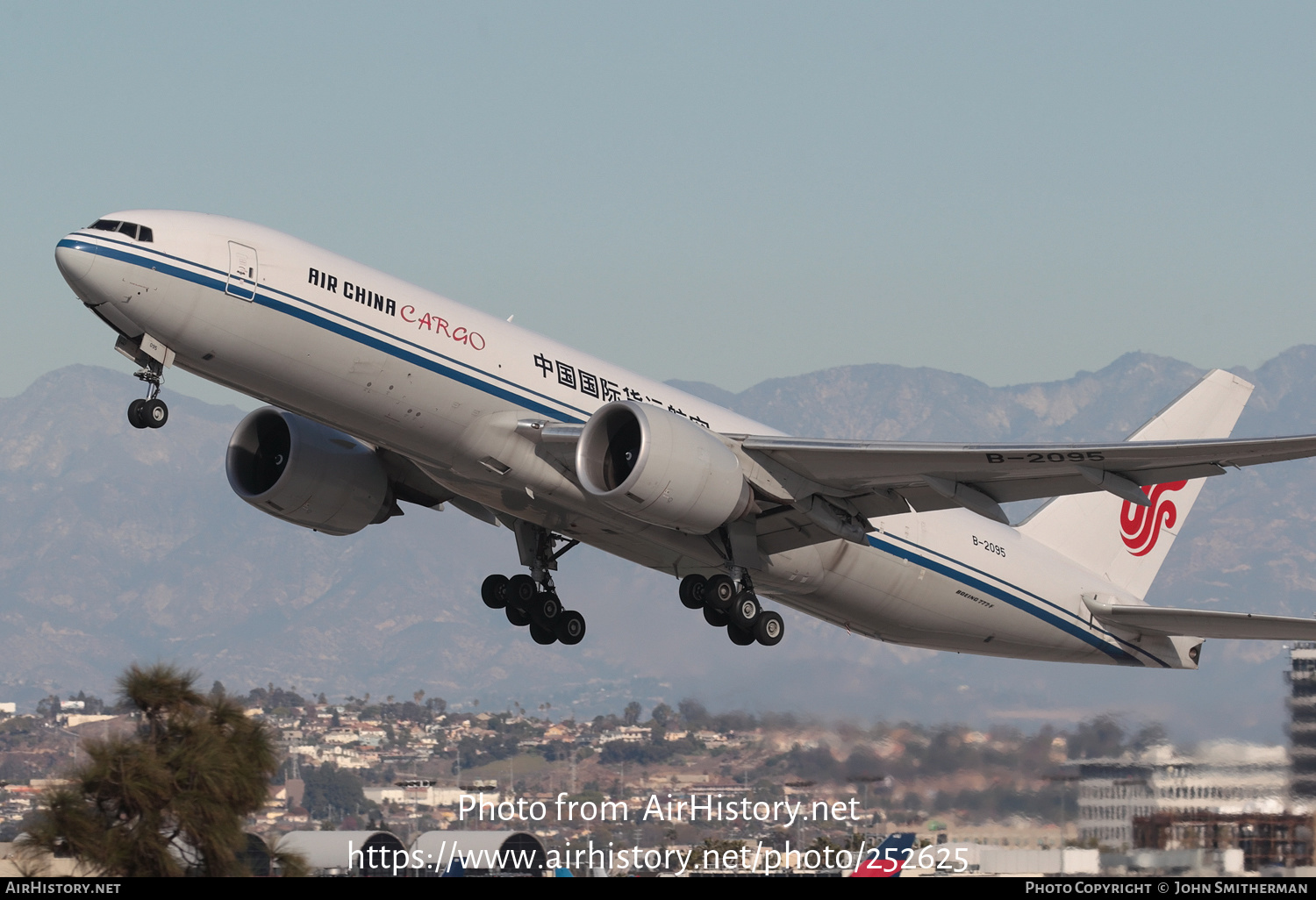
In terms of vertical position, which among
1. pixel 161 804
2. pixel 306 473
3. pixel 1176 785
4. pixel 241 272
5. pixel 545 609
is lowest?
pixel 161 804

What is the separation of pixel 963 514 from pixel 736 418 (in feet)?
15.4

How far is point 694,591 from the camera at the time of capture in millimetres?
27703

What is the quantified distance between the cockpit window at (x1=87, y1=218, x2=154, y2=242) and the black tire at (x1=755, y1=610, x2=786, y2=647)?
37.1 feet

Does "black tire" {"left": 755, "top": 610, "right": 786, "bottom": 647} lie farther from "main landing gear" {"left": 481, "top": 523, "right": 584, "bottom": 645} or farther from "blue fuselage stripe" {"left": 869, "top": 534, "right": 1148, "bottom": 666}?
"main landing gear" {"left": 481, "top": 523, "right": 584, "bottom": 645}

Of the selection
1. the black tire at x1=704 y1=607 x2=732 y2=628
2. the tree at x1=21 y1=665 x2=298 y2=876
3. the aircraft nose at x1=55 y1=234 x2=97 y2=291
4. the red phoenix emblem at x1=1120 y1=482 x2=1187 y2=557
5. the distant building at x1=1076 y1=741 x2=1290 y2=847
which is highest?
the red phoenix emblem at x1=1120 y1=482 x2=1187 y2=557

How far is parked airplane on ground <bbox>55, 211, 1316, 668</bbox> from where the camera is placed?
75.6ft

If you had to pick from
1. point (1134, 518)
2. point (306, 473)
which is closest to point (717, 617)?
point (306, 473)

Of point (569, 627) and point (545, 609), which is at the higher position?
point (545, 609)

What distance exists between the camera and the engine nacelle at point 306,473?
28.5 meters

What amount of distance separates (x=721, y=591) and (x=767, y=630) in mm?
1167

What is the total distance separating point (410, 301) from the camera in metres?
24.5

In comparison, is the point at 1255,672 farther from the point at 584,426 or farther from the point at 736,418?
the point at 584,426

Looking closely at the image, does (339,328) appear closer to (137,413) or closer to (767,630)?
(137,413)

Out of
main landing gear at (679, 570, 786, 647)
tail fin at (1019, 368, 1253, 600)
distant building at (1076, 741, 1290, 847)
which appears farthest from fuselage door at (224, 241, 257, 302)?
tail fin at (1019, 368, 1253, 600)
